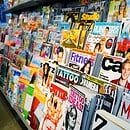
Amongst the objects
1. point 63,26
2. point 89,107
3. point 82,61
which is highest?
point 63,26

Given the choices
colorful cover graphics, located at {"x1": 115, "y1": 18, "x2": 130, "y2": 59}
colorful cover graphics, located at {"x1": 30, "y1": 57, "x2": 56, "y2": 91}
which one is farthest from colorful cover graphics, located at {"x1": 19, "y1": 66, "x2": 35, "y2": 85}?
colorful cover graphics, located at {"x1": 115, "y1": 18, "x2": 130, "y2": 59}

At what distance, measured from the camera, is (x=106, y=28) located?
3.89ft

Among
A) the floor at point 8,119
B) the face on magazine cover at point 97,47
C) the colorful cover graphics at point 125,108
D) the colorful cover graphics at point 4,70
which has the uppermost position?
the face on magazine cover at point 97,47

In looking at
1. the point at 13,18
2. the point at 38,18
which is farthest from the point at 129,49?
the point at 13,18

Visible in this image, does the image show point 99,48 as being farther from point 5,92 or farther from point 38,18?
point 5,92

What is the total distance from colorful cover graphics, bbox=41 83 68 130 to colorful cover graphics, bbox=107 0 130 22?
358mm

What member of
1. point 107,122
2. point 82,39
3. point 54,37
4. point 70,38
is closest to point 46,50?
point 54,37

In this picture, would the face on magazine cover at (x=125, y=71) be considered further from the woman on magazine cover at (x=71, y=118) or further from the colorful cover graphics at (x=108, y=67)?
the woman on magazine cover at (x=71, y=118)

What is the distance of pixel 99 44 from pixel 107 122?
44cm

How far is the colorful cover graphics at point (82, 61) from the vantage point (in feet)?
3.99

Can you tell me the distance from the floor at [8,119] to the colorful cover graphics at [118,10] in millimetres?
1013

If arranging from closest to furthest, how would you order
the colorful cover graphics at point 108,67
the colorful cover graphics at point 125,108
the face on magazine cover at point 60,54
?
the colorful cover graphics at point 125,108
the colorful cover graphics at point 108,67
the face on magazine cover at point 60,54

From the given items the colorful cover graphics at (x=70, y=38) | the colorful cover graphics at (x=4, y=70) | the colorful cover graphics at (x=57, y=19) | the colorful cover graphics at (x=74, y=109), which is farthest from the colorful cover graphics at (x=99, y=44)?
the colorful cover graphics at (x=4, y=70)

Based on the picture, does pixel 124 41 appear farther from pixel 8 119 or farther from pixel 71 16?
pixel 8 119
